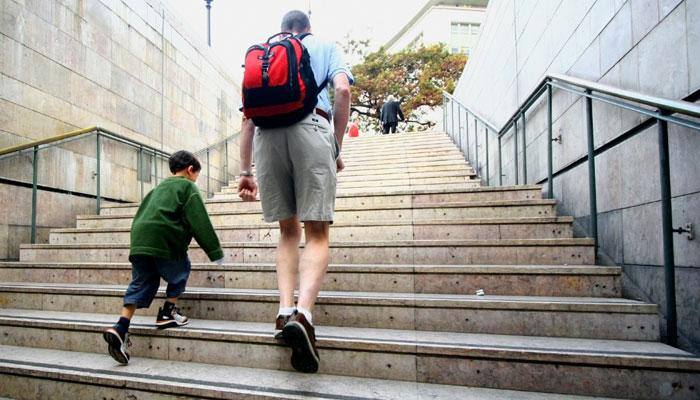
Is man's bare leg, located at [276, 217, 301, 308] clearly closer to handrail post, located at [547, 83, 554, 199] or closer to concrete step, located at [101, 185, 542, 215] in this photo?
concrete step, located at [101, 185, 542, 215]

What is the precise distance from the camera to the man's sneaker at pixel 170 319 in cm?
228

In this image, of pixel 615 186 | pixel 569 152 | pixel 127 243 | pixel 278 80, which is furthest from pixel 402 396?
pixel 127 243

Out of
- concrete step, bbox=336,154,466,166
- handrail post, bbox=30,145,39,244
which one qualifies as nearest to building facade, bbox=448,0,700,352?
concrete step, bbox=336,154,466,166

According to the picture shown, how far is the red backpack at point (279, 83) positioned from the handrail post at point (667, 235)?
5.34ft

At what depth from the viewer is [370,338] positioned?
2029 millimetres

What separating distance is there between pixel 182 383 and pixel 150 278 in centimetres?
69

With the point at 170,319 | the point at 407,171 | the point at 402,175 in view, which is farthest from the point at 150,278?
the point at 407,171

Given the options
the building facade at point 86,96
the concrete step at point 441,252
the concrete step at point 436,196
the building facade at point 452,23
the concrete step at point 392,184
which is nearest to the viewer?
the concrete step at point 441,252

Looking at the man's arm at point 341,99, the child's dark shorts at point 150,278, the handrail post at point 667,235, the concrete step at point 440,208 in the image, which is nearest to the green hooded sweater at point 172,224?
the child's dark shorts at point 150,278

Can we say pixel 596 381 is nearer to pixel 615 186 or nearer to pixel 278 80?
pixel 615 186

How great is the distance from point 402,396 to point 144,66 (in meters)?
6.16

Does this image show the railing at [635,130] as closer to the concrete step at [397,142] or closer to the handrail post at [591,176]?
the handrail post at [591,176]

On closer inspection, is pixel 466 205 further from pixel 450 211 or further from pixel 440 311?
pixel 440 311

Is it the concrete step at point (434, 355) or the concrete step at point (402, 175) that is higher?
the concrete step at point (402, 175)
